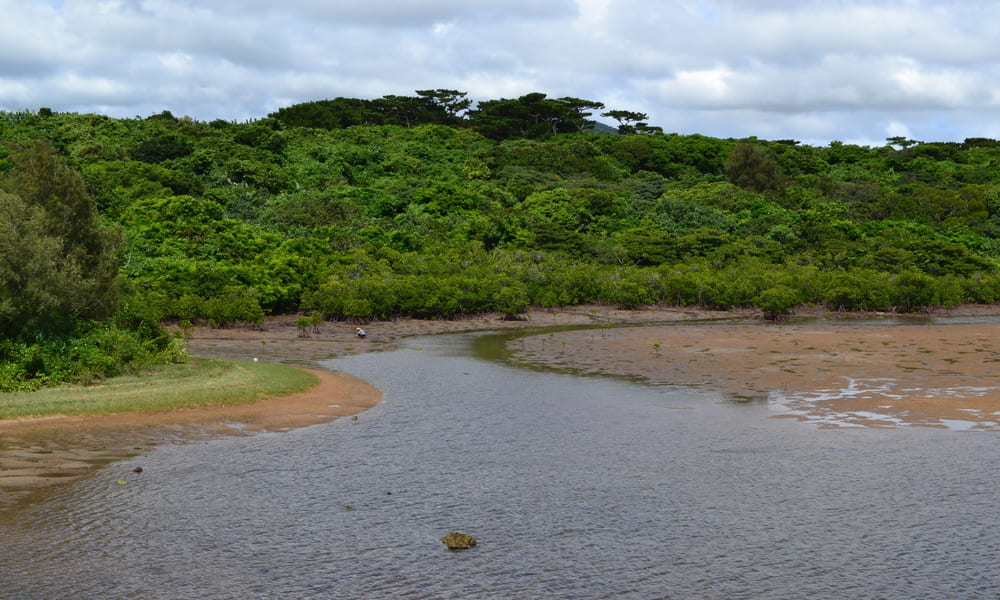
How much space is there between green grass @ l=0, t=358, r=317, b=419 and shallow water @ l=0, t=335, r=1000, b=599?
4.35 m

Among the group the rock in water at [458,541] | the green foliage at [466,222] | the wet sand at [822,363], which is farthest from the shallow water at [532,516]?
the green foliage at [466,222]

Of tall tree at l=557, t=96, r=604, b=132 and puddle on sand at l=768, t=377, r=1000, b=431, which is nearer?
puddle on sand at l=768, t=377, r=1000, b=431

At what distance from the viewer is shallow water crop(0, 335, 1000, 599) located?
14.3 meters

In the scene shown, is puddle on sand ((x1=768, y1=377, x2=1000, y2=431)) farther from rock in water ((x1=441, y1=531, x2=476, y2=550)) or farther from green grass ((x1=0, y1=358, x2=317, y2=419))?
green grass ((x1=0, y1=358, x2=317, y2=419))

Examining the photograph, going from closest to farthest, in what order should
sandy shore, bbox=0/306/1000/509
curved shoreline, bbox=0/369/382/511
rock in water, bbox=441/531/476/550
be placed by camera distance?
1. rock in water, bbox=441/531/476/550
2. curved shoreline, bbox=0/369/382/511
3. sandy shore, bbox=0/306/1000/509

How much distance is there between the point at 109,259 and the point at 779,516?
2511 centimetres

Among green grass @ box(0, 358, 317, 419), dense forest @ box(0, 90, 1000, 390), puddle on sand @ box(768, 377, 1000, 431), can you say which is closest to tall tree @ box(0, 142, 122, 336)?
dense forest @ box(0, 90, 1000, 390)

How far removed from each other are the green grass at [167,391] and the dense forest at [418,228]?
4.42ft

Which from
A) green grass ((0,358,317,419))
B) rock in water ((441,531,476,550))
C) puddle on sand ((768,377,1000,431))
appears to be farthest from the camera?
puddle on sand ((768,377,1000,431))

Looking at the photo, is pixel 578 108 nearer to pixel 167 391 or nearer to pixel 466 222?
pixel 466 222

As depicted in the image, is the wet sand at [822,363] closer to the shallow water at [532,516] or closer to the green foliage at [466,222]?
the shallow water at [532,516]

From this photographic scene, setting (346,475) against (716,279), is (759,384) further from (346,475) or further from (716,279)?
(716,279)

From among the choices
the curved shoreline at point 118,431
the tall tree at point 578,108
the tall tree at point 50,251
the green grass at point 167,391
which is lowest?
the curved shoreline at point 118,431

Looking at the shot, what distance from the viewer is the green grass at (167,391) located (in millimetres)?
25328
